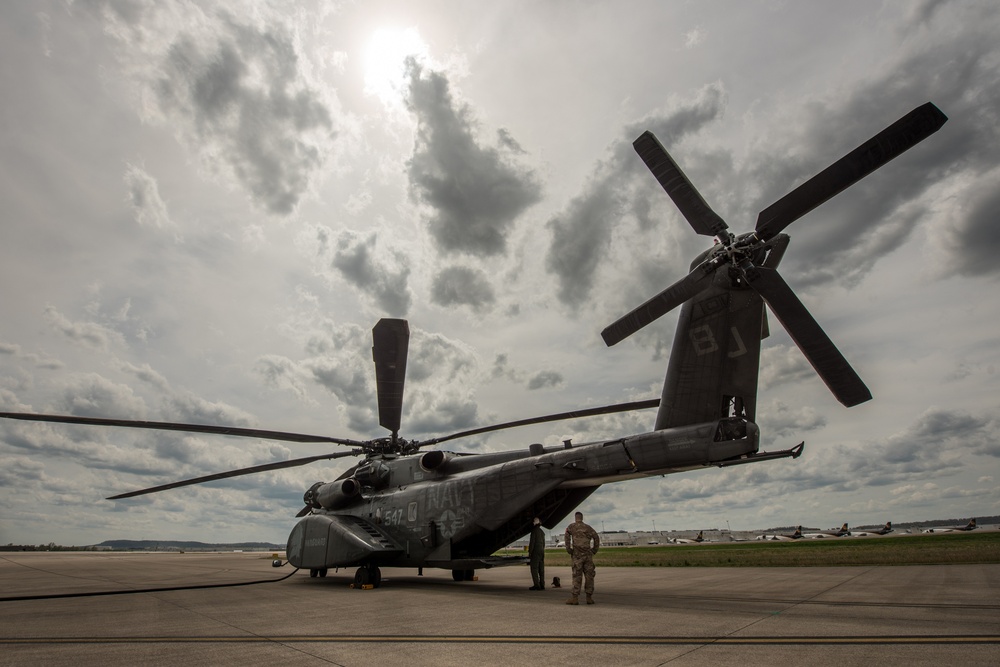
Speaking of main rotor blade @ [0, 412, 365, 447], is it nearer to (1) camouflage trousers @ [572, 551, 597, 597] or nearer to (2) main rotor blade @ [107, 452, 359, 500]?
(2) main rotor blade @ [107, 452, 359, 500]

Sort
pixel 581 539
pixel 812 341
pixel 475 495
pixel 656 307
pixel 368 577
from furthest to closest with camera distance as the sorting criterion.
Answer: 1. pixel 368 577
2. pixel 475 495
3. pixel 581 539
4. pixel 656 307
5. pixel 812 341

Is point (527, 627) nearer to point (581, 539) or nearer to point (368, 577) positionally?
point (581, 539)

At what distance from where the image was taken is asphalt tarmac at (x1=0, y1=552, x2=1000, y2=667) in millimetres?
5863

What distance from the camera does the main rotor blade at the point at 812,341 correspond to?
9.44 metres

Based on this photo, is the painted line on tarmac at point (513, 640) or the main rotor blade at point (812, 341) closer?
the painted line on tarmac at point (513, 640)

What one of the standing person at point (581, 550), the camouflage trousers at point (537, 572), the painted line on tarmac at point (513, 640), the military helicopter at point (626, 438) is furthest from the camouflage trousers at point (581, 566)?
the painted line on tarmac at point (513, 640)

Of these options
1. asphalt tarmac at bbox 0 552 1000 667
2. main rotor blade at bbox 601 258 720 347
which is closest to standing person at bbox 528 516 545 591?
asphalt tarmac at bbox 0 552 1000 667

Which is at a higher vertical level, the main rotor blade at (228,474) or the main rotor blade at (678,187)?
the main rotor blade at (678,187)

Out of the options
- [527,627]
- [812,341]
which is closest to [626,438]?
[812,341]

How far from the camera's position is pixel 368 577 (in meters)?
16.2

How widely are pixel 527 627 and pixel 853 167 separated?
29.9 feet

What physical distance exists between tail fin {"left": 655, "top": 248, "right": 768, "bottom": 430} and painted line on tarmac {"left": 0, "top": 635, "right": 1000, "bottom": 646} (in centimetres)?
521

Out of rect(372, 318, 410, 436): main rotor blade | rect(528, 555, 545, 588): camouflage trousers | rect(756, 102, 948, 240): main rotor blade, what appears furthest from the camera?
rect(372, 318, 410, 436): main rotor blade

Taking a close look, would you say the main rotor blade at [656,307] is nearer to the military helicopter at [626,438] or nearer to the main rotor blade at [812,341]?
the military helicopter at [626,438]
